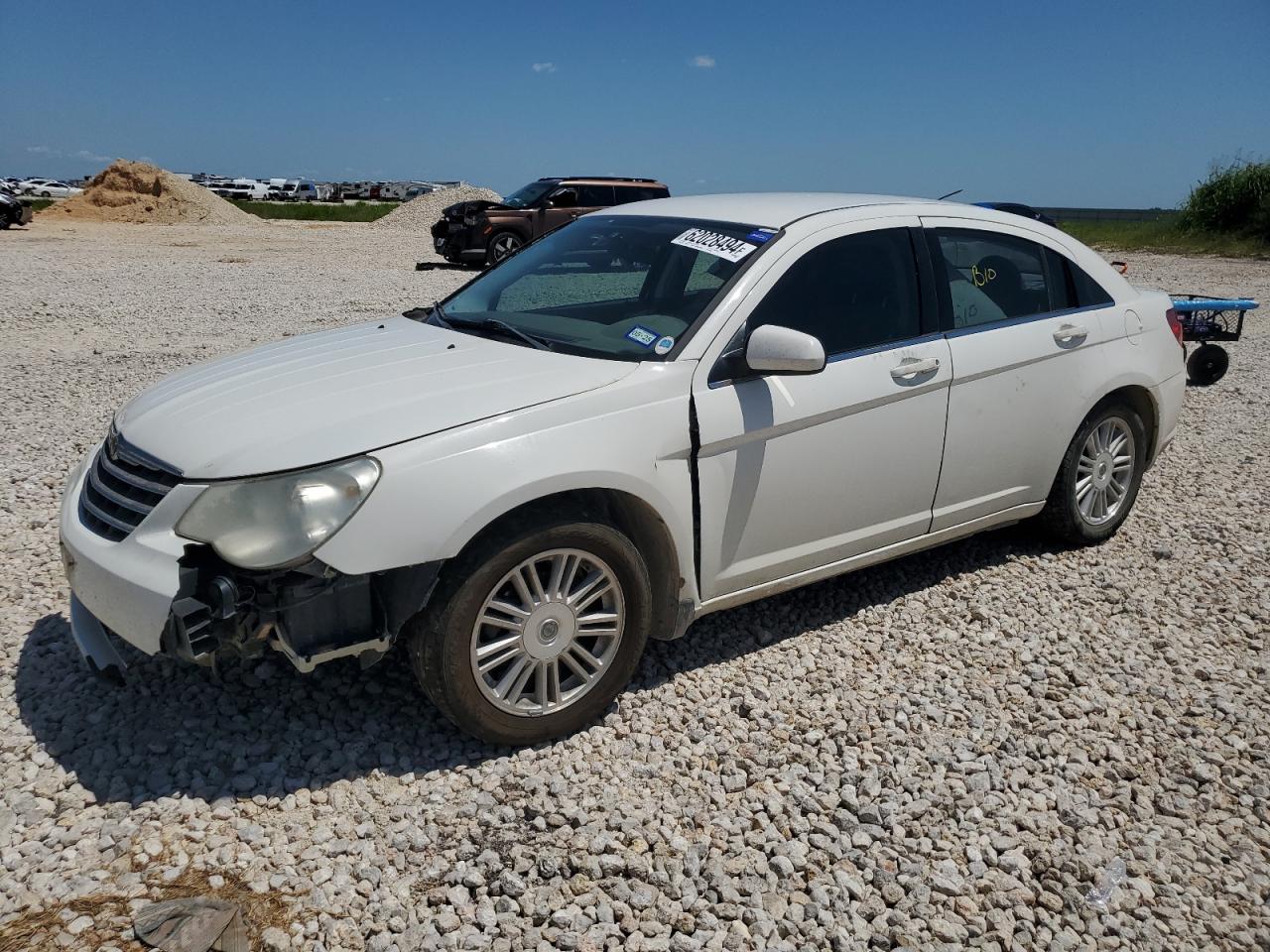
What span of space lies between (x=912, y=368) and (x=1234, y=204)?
1515 inches

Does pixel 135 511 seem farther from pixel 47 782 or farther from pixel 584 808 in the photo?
pixel 584 808

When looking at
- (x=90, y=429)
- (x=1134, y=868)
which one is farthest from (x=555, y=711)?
(x=90, y=429)

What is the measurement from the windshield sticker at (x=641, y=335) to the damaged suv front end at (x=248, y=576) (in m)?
1.14

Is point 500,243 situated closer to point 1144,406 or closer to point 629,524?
point 1144,406

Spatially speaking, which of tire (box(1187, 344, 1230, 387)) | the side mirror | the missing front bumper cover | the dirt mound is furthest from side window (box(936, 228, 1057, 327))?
the dirt mound

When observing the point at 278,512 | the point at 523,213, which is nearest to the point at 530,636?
the point at 278,512

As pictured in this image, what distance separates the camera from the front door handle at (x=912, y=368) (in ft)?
13.5

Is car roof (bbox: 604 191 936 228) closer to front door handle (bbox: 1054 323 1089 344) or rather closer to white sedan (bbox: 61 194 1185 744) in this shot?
white sedan (bbox: 61 194 1185 744)

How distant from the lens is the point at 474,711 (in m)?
3.32

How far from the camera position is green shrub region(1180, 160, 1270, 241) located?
34.6 meters

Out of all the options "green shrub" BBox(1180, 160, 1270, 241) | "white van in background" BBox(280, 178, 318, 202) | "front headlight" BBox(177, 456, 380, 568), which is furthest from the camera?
"white van in background" BBox(280, 178, 318, 202)

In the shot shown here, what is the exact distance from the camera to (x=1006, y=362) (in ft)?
14.8

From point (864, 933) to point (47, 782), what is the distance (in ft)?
8.45

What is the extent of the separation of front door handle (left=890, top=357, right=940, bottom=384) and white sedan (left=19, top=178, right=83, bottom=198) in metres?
64.0
